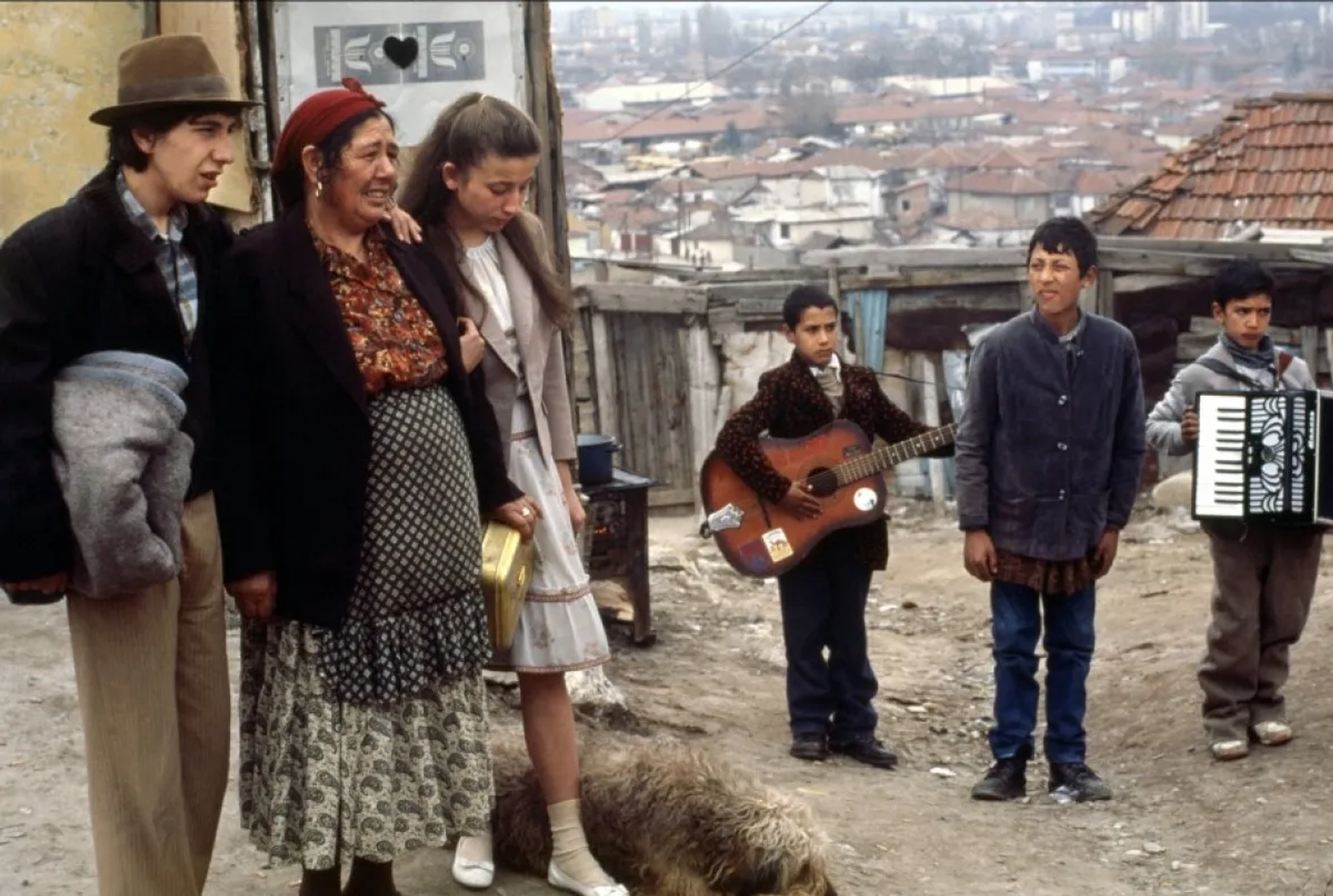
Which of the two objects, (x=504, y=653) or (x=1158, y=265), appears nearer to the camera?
(x=504, y=653)

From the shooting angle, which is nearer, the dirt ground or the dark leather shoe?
the dirt ground

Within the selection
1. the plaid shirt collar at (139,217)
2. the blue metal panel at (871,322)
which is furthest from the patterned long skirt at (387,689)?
the blue metal panel at (871,322)

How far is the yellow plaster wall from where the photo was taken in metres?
7.38

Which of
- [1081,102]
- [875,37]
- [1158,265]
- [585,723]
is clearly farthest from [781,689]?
[875,37]

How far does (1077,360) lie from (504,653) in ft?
7.66

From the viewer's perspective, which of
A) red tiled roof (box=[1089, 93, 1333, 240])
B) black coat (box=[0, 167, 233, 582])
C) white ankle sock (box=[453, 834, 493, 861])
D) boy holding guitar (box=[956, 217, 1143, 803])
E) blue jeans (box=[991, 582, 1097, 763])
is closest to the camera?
black coat (box=[0, 167, 233, 582])

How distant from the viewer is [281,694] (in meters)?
4.03

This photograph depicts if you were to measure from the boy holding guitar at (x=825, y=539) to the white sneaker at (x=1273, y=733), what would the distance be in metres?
1.26

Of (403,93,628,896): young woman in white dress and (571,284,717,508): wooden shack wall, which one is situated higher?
(403,93,628,896): young woman in white dress

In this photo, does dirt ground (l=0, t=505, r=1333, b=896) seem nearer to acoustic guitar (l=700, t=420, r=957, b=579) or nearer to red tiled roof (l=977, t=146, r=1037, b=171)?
acoustic guitar (l=700, t=420, r=957, b=579)

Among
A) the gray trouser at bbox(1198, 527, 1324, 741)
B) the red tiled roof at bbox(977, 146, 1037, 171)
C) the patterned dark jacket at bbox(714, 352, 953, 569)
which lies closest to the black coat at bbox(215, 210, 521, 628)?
the patterned dark jacket at bbox(714, 352, 953, 569)

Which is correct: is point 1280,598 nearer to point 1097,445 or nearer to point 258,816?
point 1097,445

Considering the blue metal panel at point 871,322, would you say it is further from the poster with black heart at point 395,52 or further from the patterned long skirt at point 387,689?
the patterned long skirt at point 387,689

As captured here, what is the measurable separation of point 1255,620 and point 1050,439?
3.67 ft
